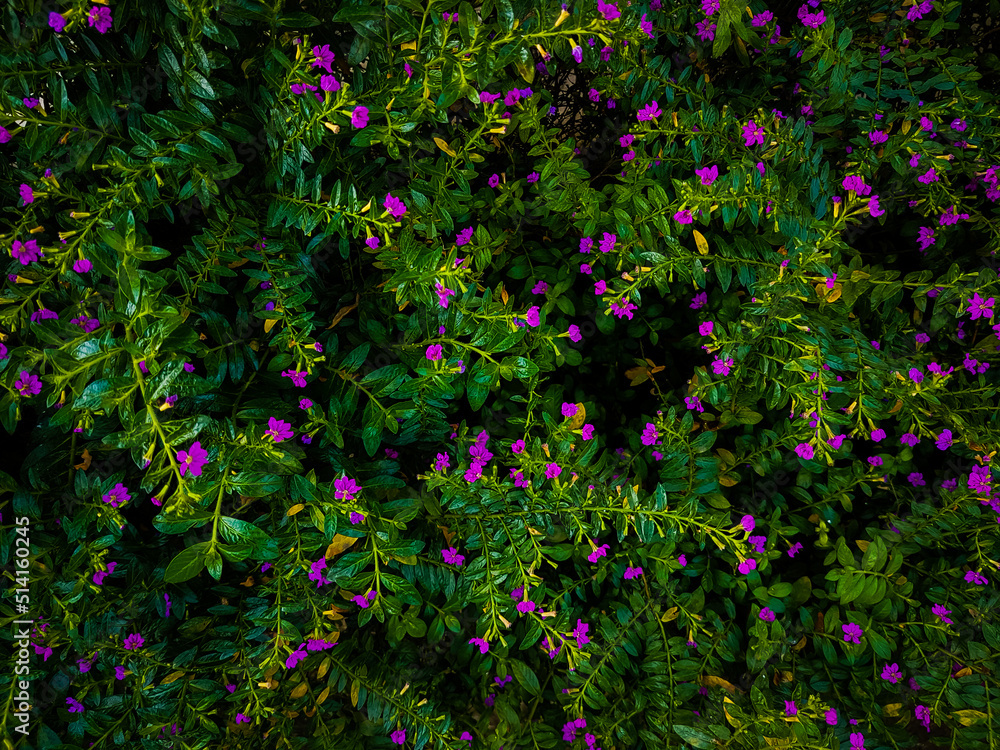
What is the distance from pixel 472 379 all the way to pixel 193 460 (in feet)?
2.16

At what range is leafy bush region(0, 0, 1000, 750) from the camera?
4.05ft

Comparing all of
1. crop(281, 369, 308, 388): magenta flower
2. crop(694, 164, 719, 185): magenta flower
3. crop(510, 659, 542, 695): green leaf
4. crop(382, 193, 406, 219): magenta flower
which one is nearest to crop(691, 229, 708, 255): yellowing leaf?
crop(694, 164, 719, 185): magenta flower

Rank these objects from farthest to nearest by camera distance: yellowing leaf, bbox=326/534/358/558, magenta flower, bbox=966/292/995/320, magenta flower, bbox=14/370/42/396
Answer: magenta flower, bbox=966/292/995/320
yellowing leaf, bbox=326/534/358/558
magenta flower, bbox=14/370/42/396

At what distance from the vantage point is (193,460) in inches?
41.1

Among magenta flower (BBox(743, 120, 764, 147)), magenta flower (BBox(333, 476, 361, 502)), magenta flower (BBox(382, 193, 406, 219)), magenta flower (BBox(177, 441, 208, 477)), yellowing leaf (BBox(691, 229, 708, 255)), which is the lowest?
magenta flower (BBox(333, 476, 361, 502))

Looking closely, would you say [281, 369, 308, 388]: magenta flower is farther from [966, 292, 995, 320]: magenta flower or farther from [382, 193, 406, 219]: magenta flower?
[966, 292, 995, 320]: magenta flower

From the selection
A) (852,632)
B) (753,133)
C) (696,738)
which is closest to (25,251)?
(753,133)

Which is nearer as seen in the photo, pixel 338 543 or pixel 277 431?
pixel 277 431

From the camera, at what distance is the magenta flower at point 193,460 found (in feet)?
3.42

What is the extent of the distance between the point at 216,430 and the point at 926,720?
2.33 meters

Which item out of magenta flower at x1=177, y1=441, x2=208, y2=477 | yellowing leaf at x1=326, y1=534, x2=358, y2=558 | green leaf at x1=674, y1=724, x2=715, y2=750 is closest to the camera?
magenta flower at x1=177, y1=441, x2=208, y2=477

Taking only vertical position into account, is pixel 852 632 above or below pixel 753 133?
below

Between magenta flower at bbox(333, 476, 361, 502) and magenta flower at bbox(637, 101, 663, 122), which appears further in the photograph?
magenta flower at bbox(637, 101, 663, 122)

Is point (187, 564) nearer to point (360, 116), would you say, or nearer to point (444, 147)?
point (360, 116)
